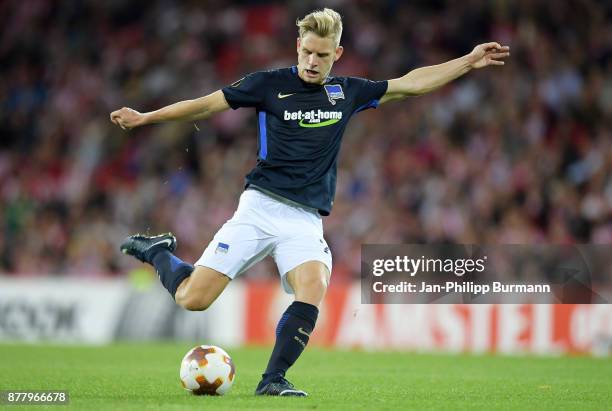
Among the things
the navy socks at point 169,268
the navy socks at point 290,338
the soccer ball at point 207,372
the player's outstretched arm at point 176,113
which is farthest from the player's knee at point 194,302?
the player's outstretched arm at point 176,113

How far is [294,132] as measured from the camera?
284 inches

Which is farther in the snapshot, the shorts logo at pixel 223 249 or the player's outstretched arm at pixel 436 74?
the player's outstretched arm at pixel 436 74

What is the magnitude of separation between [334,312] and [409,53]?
17.0 feet

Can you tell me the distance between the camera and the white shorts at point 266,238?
280 inches

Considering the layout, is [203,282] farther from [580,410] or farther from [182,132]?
[182,132]

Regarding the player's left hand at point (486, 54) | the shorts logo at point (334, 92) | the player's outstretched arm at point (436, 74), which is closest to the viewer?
the shorts logo at point (334, 92)

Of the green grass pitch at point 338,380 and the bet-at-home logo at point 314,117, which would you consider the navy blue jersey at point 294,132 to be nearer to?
the bet-at-home logo at point 314,117

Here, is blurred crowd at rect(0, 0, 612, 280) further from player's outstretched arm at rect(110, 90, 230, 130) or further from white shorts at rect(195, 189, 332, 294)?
player's outstretched arm at rect(110, 90, 230, 130)

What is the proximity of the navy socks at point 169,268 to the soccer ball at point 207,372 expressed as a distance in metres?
0.50

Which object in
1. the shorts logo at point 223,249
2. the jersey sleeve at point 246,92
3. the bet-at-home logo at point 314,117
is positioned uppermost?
the jersey sleeve at point 246,92

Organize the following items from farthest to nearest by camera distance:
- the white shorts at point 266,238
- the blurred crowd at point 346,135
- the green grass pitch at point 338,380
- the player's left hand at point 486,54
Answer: the blurred crowd at point 346,135 < the player's left hand at point 486,54 < the white shorts at point 266,238 < the green grass pitch at point 338,380

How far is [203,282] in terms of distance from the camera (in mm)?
7156

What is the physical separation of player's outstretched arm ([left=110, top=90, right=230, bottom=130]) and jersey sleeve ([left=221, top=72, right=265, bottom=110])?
45 mm

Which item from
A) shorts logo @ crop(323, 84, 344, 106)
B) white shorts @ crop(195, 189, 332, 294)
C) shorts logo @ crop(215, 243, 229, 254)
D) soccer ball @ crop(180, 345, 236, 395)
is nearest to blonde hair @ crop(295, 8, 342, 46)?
shorts logo @ crop(323, 84, 344, 106)
